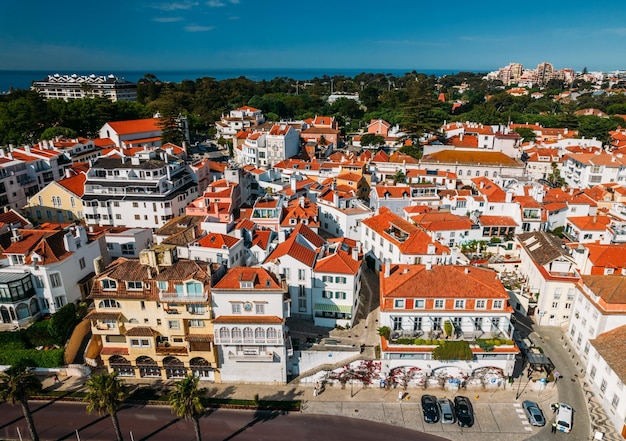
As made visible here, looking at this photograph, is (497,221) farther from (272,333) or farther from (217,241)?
(217,241)

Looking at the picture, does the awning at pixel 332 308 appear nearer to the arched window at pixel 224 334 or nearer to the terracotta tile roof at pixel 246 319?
the terracotta tile roof at pixel 246 319

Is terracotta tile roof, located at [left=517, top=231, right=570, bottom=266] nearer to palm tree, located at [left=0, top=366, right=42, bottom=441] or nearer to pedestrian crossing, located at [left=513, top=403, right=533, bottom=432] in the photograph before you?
pedestrian crossing, located at [left=513, top=403, right=533, bottom=432]

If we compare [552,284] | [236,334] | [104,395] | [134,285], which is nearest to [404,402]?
[236,334]

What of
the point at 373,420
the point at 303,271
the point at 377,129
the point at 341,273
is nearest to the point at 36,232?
the point at 303,271

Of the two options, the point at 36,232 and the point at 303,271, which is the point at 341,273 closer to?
the point at 303,271

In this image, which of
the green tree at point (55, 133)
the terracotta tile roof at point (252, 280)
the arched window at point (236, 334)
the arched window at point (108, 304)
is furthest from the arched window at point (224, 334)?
the green tree at point (55, 133)
